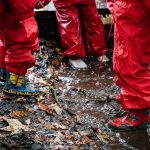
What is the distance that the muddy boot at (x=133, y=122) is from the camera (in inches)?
167

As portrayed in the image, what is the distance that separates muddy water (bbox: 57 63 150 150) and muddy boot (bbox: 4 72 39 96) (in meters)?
0.58

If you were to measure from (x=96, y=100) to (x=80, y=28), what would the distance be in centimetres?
175

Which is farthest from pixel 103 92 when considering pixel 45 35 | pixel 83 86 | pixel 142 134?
pixel 45 35

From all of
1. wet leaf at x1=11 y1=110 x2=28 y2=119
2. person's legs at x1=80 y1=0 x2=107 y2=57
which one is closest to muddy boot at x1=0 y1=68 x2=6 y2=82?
wet leaf at x1=11 y1=110 x2=28 y2=119

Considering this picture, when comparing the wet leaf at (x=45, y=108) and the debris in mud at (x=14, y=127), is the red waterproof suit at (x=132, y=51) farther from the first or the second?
the debris in mud at (x=14, y=127)

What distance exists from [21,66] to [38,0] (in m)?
1.27

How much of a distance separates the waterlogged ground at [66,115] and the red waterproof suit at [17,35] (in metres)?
0.50

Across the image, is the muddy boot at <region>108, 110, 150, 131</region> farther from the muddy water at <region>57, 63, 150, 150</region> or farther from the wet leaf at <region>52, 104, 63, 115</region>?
the wet leaf at <region>52, 104, 63, 115</region>

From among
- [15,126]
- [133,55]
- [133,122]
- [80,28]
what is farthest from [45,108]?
[80,28]

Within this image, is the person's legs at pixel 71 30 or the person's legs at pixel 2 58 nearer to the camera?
the person's legs at pixel 2 58

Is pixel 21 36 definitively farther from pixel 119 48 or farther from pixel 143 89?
pixel 143 89

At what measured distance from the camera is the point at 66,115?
14.7ft

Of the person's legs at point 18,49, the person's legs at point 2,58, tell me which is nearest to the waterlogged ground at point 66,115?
the person's legs at point 18,49

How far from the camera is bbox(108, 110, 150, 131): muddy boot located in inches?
167
